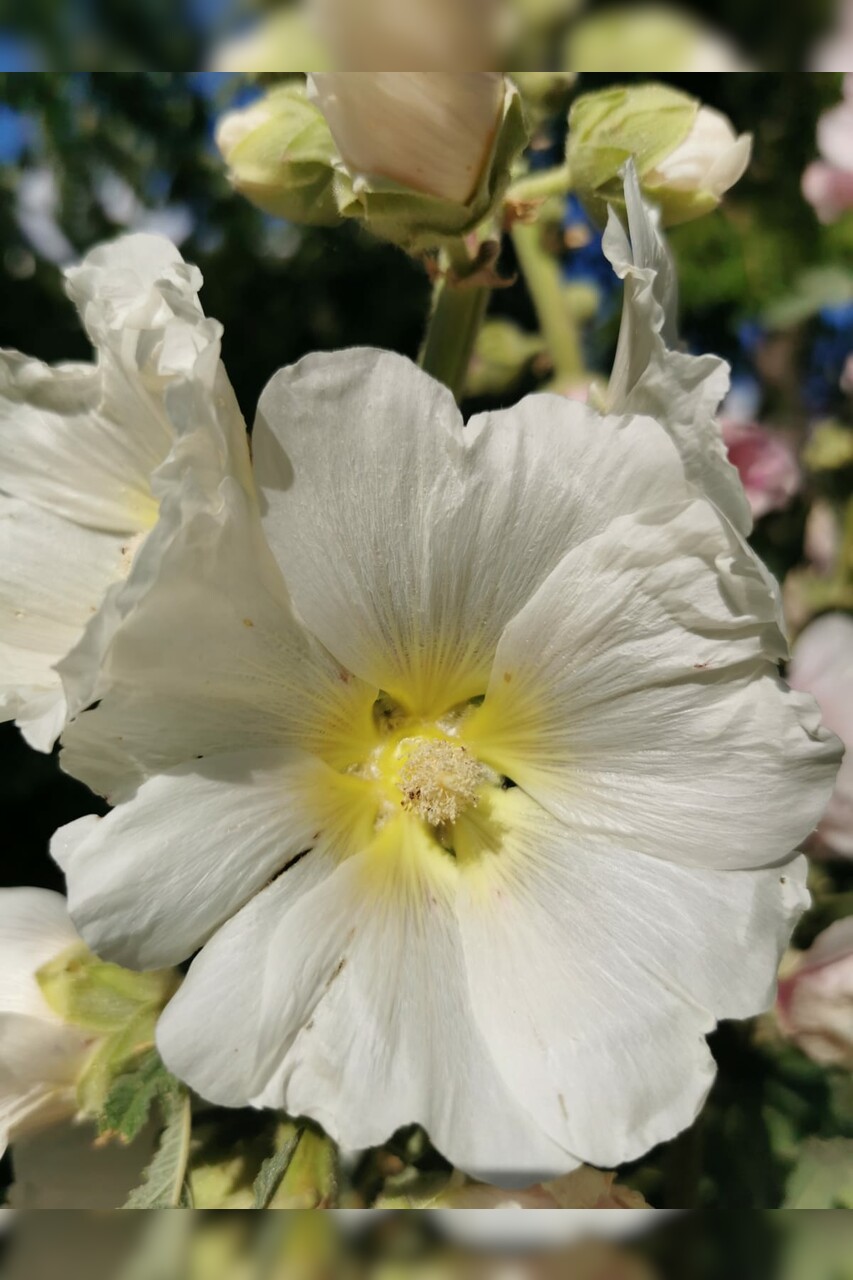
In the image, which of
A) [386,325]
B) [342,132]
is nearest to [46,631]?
[342,132]

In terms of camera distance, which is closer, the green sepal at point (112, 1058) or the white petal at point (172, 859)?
the white petal at point (172, 859)

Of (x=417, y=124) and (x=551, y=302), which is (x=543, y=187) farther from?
(x=551, y=302)

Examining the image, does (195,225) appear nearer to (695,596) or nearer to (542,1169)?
(695,596)

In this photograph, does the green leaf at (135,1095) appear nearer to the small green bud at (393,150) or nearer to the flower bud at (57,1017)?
the flower bud at (57,1017)

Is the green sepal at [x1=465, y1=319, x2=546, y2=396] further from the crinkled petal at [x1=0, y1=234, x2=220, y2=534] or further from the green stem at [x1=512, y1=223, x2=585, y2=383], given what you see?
the crinkled petal at [x1=0, y1=234, x2=220, y2=534]

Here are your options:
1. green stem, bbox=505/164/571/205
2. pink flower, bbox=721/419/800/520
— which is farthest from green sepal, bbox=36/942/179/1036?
pink flower, bbox=721/419/800/520

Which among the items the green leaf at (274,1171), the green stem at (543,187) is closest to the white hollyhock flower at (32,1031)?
the green leaf at (274,1171)
